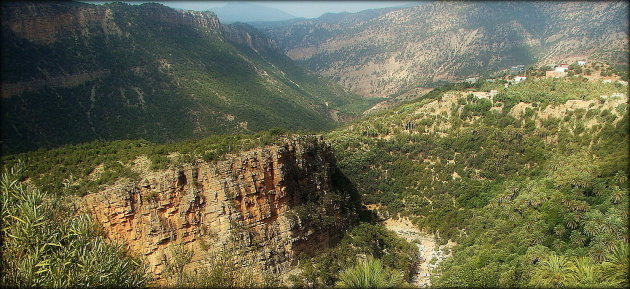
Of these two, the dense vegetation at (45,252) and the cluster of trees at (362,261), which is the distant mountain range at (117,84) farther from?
the dense vegetation at (45,252)

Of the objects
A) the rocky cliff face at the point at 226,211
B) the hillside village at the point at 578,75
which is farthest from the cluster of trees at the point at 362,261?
the hillside village at the point at 578,75

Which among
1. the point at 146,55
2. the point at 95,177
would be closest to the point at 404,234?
the point at 95,177

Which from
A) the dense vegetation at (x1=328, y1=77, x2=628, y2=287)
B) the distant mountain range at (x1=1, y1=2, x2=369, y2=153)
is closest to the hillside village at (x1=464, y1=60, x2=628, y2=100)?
the dense vegetation at (x1=328, y1=77, x2=628, y2=287)

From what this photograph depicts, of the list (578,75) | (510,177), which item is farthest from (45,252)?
(578,75)

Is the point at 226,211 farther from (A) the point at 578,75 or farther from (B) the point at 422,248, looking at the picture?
(A) the point at 578,75

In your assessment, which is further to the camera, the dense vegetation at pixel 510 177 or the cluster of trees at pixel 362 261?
the dense vegetation at pixel 510 177

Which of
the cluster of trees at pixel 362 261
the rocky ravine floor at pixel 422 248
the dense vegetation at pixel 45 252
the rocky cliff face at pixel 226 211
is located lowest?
the rocky ravine floor at pixel 422 248

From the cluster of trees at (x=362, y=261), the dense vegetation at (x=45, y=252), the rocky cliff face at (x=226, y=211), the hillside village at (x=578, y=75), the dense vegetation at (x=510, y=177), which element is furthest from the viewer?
the hillside village at (x=578, y=75)

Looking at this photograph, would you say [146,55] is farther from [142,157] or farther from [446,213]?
[446,213]
